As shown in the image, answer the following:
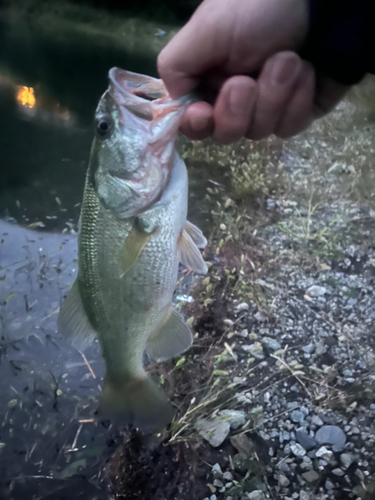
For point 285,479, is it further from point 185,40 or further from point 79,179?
point 79,179

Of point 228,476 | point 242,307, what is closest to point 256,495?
point 228,476

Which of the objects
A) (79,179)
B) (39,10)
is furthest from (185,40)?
(39,10)

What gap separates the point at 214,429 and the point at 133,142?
1436 mm

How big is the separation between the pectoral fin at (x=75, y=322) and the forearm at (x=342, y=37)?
40.2 inches

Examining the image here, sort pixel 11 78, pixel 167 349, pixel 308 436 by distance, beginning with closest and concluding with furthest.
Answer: pixel 167 349 → pixel 308 436 → pixel 11 78

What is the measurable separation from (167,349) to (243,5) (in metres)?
1.09

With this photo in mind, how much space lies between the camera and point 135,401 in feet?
4.43

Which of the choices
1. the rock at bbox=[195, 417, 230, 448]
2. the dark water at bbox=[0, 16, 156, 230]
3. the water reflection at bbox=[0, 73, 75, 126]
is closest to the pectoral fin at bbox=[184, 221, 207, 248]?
the rock at bbox=[195, 417, 230, 448]

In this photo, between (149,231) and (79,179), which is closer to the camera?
(149,231)

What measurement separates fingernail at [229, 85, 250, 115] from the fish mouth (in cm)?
21

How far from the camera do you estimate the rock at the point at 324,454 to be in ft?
5.87

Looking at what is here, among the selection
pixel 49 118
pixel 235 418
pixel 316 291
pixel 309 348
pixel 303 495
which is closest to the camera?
pixel 303 495

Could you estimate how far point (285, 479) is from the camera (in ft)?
5.68

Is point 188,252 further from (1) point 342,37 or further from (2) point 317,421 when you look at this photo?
(2) point 317,421
